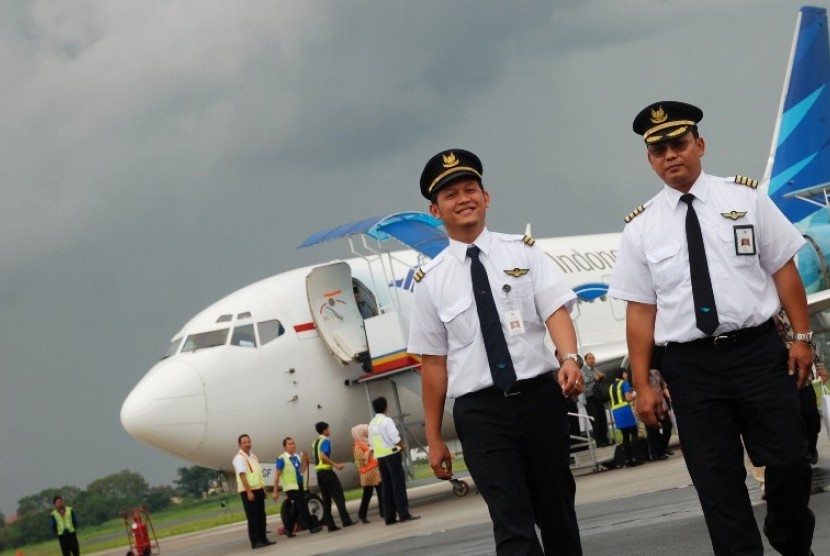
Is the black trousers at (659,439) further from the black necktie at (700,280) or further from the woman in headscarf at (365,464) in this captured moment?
the black necktie at (700,280)

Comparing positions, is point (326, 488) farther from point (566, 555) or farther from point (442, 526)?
point (566, 555)

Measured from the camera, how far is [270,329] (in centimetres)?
2038

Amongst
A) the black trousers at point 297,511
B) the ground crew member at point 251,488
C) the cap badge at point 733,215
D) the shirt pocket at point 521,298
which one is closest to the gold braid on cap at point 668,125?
the cap badge at point 733,215

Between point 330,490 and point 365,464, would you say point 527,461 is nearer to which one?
point 365,464

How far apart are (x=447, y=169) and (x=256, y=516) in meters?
13.0

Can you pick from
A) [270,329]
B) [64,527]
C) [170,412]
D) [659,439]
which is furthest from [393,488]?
[64,527]

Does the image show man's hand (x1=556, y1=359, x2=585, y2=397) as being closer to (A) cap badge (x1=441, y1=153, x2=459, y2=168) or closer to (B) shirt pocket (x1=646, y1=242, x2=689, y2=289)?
(B) shirt pocket (x1=646, y1=242, x2=689, y2=289)

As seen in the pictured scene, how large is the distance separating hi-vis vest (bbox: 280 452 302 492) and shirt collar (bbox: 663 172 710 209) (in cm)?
1365

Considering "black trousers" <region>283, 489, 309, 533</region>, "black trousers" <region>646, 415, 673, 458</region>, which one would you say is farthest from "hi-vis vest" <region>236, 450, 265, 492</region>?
"black trousers" <region>646, 415, 673, 458</region>

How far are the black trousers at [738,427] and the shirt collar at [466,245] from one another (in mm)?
996

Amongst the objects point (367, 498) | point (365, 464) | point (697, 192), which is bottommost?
point (367, 498)

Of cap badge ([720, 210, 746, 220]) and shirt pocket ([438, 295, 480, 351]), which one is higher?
cap badge ([720, 210, 746, 220])

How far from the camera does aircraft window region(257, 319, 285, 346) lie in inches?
799

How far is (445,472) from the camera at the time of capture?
6160 millimetres
